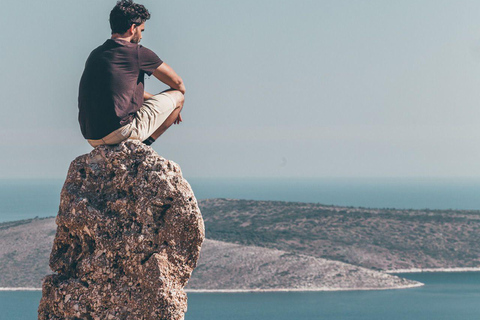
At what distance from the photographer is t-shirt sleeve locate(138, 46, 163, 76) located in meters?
8.04

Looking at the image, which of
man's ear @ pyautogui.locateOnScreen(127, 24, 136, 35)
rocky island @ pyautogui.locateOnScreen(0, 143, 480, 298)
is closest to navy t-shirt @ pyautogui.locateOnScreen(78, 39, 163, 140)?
man's ear @ pyautogui.locateOnScreen(127, 24, 136, 35)

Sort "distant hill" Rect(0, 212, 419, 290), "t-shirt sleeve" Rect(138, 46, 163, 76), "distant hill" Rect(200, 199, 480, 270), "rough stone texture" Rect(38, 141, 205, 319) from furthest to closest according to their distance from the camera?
1. "distant hill" Rect(200, 199, 480, 270)
2. "distant hill" Rect(0, 212, 419, 290)
3. "t-shirt sleeve" Rect(138, 46, 163, 76)
4. "rough stone texture" Rect(38, 141, 205, 319)

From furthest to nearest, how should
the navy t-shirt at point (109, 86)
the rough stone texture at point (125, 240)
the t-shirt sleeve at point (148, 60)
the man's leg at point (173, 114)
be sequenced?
1. the man's leg at point (173, 114)
2. the t-shirt sleeve at point (148, 60)
3. the navy t-shirt at point (109, 86)
4. the rough stone texture at point (125, 240)

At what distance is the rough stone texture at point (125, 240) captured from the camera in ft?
24.2

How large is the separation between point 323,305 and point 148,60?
56925 mm

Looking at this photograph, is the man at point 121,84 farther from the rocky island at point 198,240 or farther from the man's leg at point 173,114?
the rocky island at point 198,240

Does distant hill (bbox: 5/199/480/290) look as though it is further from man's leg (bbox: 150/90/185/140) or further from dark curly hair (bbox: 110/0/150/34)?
dark curly hair (bbox: 110/0/150/34)

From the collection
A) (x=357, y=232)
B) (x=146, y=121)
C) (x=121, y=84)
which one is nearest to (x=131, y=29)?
(x=121, y=84)

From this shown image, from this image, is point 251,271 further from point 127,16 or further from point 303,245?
point 127,16

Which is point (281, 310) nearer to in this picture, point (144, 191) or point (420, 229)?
point (420, 229)

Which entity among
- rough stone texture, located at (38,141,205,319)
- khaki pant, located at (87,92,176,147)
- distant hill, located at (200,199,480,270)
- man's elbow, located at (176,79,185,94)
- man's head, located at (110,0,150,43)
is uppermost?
man's head, located at (110,0,150,43)

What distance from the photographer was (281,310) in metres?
61.3

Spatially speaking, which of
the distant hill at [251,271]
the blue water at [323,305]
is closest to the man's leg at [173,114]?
the blue water at [323,305]

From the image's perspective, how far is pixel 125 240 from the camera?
7453 mm
